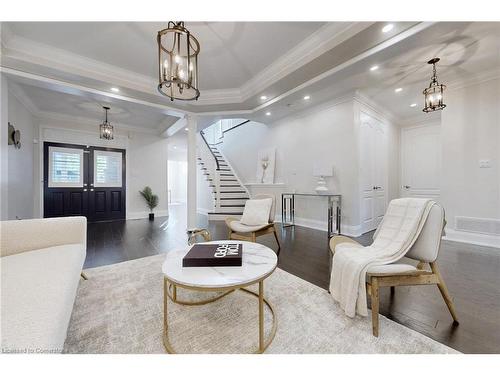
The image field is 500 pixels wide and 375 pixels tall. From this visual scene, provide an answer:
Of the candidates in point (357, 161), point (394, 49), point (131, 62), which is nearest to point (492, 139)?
point (357, 161)

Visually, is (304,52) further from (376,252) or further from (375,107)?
(375,107)

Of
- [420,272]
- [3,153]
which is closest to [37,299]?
[420,272]

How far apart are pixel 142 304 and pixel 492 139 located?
5291 mm

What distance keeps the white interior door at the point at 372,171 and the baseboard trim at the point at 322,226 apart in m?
0.25

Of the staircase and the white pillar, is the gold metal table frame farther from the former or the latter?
the staircase

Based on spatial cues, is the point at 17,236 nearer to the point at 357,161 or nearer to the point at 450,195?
the point at 357,161

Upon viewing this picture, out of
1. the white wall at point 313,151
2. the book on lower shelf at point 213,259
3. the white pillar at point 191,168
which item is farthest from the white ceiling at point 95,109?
the book on lower shelf at point 213,259

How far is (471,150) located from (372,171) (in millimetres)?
1476

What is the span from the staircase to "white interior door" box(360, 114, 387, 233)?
10.4 ft

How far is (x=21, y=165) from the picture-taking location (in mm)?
3838

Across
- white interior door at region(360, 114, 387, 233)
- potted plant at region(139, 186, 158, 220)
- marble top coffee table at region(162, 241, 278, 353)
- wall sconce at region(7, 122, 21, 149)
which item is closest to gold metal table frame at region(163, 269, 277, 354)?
marble top coffee table at region(162, 241, 278, 353)

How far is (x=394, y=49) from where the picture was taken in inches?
90.8

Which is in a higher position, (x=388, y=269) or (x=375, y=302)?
(x=388, y=269)

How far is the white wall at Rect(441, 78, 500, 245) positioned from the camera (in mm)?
3219
